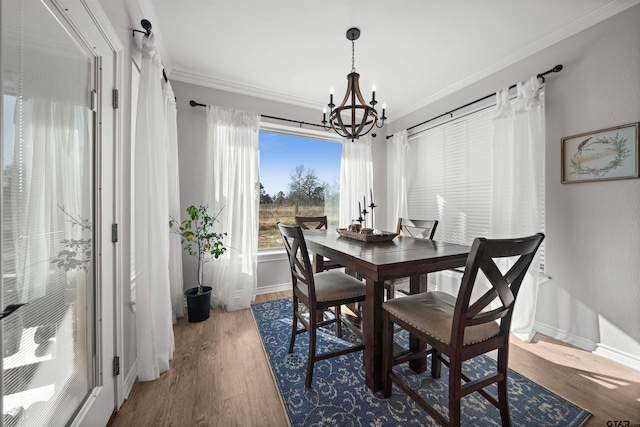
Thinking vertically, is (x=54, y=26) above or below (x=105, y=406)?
above

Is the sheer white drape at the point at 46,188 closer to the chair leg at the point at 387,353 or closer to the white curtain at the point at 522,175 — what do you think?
the chair leg at the point at 387,353

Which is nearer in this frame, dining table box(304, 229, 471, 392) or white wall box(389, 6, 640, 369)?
dining table box(304, 229, 471, 392)

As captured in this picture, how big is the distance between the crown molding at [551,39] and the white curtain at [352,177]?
1.23 metres

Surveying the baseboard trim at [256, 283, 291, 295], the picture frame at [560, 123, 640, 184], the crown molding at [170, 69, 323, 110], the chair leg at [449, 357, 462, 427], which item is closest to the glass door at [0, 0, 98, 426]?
the chair leg at [449, 357, 462, 427]

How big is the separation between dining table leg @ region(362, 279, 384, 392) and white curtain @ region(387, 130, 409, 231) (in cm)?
242

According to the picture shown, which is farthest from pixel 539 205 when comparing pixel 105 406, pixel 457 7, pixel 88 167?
pixel 105 406

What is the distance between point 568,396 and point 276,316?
2275 millimetres

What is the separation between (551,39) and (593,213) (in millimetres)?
1537

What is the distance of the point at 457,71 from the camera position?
2793 millimetres

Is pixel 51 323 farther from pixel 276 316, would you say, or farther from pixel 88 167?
pixel 276 316

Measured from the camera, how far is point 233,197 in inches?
117

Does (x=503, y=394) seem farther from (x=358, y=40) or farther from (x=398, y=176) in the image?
(x=398, y=176)

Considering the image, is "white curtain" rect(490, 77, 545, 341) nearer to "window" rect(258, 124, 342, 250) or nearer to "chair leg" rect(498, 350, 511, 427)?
"chair leg" rect(498, 350, 511, 427)

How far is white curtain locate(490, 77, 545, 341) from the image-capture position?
2279 mm
